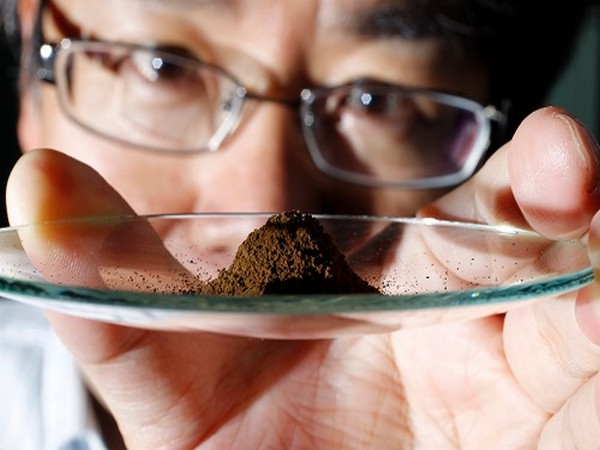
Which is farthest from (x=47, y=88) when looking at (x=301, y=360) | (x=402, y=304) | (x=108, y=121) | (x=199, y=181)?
(x=402, y=304)

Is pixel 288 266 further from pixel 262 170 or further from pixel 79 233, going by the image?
pixel 262 170

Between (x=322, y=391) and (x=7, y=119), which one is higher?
(x=7, y=119)

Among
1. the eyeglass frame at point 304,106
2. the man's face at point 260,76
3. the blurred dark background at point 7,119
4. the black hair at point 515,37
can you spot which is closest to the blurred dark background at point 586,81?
the black hair at point 515,37

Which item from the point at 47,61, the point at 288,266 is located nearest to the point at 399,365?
the point at 288,266

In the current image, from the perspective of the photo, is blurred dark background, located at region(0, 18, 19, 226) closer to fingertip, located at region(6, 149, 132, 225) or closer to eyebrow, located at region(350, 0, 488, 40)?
eyebrow, located at region(350, 0, 488, 40)

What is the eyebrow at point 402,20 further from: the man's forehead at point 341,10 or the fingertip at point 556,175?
the fingertip at point 556,175
